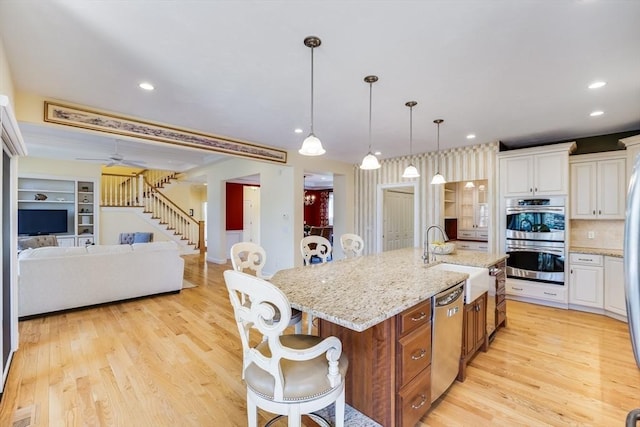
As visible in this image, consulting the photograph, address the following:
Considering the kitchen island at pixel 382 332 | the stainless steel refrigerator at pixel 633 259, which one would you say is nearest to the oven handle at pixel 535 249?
the kitchen island at pixel 382 332

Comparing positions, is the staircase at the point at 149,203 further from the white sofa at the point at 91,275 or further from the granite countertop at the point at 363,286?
the granite countertop at the point at 363,286

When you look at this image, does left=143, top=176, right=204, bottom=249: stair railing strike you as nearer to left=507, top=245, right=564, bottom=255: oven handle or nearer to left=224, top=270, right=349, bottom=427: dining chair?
left=224, top=270, right=349, bottom=427: dining chair

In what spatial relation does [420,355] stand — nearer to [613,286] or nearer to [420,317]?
[420,317]

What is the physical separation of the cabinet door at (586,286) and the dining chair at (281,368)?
4.34 m

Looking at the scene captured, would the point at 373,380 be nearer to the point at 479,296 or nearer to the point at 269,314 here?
the point at 269,314

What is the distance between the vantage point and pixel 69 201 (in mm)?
7656

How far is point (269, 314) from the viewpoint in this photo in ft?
4.24

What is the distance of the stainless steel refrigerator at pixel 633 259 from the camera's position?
48 centimetres

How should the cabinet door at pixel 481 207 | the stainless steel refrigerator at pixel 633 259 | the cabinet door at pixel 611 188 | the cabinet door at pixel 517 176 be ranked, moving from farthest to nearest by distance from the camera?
the cabinet door at pixel 481 207 < the cabinet door at pixel 517 176 < the cabinet door at pixel 611 188 < the stainless steel refrigerator at pixel 633 259

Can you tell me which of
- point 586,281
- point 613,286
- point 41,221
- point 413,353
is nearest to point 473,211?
point 586,281

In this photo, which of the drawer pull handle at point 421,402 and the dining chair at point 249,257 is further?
the dining chair at point 249,257

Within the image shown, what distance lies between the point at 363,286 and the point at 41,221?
348 inches

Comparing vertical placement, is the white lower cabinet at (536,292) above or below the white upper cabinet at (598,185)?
below

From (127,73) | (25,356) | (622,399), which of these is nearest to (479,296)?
(622,399)
